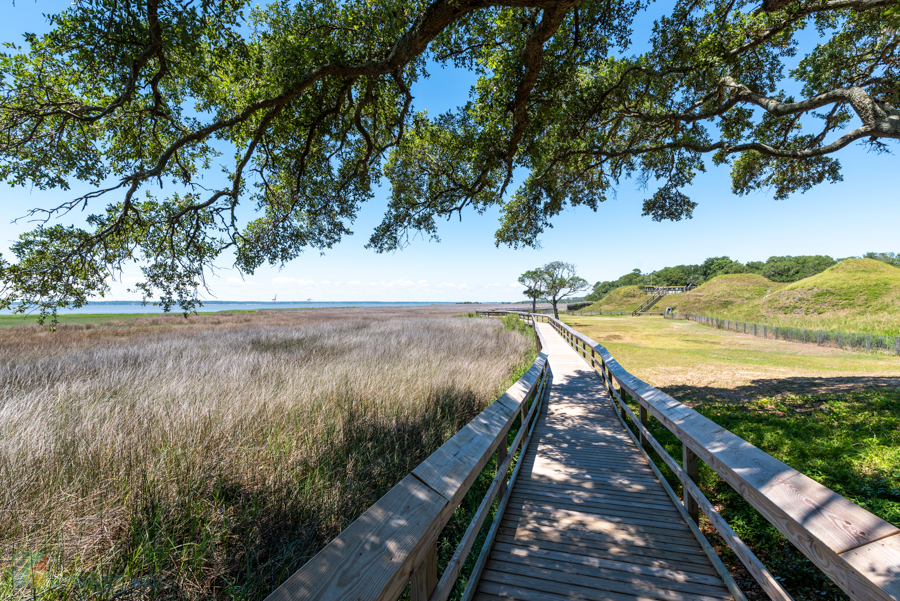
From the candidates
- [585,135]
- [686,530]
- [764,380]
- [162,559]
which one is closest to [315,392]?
[162,559]

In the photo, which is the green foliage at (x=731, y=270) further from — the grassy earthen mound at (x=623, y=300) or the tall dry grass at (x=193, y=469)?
the tall dry grass at (x=193, y=469)

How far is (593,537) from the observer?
9.18 ft

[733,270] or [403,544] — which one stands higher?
[733,270]

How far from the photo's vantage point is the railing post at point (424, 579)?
4.52 feet

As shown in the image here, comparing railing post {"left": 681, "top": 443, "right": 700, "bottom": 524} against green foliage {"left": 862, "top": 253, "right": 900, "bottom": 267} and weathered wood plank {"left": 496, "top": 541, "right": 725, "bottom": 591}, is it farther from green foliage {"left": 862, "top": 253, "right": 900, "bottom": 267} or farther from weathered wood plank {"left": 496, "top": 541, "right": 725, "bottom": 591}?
green foliage {"left": 862, "top": 253, "right": 900, "bottom": 267}

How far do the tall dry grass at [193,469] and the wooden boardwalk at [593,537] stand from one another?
1.60 meters

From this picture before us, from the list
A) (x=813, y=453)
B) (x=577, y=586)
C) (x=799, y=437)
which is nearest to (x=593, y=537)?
(x=577, y=586)

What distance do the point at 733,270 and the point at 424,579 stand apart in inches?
5322

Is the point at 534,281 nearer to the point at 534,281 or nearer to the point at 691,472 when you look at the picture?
the point at 534,281

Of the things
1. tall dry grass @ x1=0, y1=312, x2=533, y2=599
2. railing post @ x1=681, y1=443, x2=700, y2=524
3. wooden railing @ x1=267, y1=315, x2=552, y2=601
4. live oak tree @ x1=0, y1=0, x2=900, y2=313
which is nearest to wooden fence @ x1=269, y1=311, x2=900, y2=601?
wooden railing @ x1=267, y1=315, x2=552, y2=601

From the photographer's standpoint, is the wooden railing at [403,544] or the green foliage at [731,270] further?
the green foliage at [731,270]

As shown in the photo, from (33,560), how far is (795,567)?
226 inches

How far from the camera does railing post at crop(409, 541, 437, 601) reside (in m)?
1.38

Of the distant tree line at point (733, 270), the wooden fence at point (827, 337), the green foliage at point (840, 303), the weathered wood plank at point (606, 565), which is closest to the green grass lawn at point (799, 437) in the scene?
the weathered wood plank at point (606, 565)
